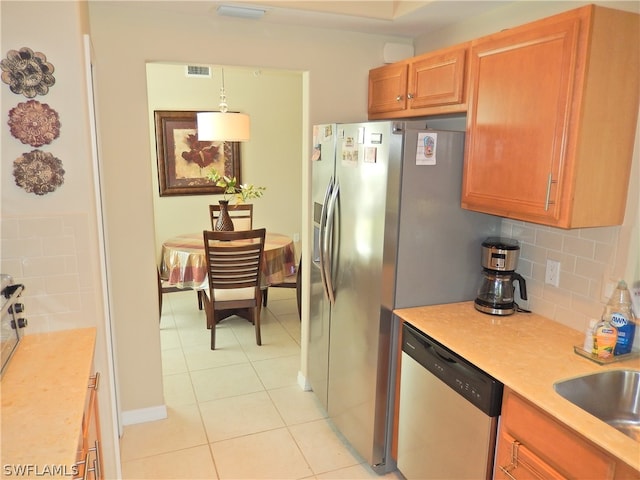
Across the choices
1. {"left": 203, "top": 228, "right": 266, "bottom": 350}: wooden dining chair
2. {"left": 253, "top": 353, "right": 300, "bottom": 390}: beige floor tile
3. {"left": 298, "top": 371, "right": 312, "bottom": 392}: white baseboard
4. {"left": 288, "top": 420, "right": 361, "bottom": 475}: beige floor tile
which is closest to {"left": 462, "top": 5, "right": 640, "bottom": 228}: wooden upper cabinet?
{"left": 288, "top": 420, "right": 361, "bottom": 475}: beige floor tile

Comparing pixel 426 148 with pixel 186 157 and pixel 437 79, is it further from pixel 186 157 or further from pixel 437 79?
pixel 186 157

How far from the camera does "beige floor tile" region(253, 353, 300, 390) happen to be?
3.31 meters

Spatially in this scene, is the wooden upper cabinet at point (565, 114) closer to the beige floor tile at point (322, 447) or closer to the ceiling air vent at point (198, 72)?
the beige floor tile at point (322, 447)

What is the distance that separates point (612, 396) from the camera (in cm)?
166

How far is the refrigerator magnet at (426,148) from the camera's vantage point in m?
2.09

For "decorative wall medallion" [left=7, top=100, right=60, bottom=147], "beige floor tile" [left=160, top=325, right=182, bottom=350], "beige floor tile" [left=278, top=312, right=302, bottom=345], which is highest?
"decorative wall medallion" [left=7, top=100, right=60, bottom=147]

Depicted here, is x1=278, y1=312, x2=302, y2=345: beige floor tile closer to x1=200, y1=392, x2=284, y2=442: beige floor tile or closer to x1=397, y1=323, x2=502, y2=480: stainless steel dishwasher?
x1=200, y1=392, x2=284, y2=442: beige floor tile

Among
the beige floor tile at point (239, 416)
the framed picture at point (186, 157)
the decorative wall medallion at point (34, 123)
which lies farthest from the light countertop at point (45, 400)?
the framed picture at point (186, 157)

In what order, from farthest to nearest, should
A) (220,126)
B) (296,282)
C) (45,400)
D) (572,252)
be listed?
(296,282) < (220,126) < (572,252) < (45,400)

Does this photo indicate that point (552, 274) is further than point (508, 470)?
Yes

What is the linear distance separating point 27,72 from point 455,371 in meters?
1.94

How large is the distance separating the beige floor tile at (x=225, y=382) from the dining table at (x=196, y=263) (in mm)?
749

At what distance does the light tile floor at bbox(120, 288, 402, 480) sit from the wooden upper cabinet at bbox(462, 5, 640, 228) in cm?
157

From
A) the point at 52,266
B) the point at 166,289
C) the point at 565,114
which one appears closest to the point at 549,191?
the point at 565,114
